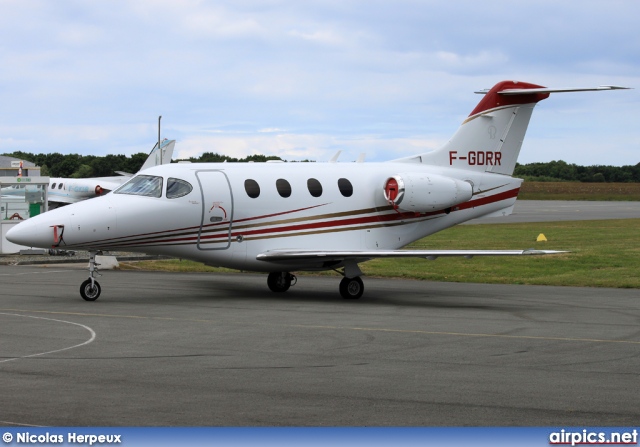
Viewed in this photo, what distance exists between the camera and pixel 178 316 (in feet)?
57.8

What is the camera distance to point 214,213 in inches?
814

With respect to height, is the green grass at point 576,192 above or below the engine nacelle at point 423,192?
above

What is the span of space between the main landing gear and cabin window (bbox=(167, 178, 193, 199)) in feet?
11.1

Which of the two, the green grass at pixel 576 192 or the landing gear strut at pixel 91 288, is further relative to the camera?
the green grass at pixel 576 192

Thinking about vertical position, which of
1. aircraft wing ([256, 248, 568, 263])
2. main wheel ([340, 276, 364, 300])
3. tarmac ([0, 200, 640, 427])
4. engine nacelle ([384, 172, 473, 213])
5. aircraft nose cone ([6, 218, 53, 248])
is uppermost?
engine nacelle ([384, 172, 473, 213])

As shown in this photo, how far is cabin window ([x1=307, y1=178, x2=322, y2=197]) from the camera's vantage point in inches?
862

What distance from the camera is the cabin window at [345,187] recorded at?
22.2 m

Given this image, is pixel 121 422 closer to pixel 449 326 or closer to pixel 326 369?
pixel 326 369

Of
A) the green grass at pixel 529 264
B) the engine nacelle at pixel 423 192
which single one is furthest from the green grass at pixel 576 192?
the engine nacelle at pixel 423 192

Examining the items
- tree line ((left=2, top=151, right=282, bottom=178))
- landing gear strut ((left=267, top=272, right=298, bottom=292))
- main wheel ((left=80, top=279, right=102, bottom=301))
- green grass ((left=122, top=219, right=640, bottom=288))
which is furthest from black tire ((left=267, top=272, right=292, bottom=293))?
tree line ((left=2, top=151, right=282, bottom=178))

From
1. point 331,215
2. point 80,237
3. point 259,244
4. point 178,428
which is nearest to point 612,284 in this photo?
point 331,215

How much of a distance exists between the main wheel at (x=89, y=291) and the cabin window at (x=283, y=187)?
4.64m

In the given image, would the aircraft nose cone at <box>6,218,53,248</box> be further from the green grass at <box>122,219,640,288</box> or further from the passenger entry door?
the green grass at <box>122,219,640,288</box>

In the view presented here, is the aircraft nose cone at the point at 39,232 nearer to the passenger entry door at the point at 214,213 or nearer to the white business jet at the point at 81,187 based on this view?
the passenger entry door at the point at 214,213
